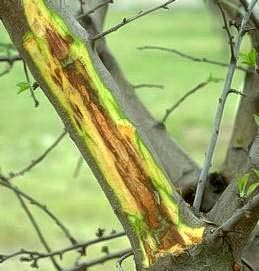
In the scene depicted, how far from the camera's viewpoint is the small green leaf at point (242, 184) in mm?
858

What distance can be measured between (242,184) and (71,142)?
354 centimetres

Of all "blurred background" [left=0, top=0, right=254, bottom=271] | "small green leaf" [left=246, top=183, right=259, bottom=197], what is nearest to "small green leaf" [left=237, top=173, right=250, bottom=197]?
"small green leaf" [left=246, top=183, right=259, bottom=197]

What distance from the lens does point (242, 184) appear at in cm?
87

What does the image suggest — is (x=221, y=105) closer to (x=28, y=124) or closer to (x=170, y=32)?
(x=28, y=124)

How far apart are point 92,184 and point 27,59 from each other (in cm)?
320

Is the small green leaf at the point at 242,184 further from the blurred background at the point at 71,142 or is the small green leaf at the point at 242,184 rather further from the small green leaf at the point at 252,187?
the blurred background at the point at 71,142

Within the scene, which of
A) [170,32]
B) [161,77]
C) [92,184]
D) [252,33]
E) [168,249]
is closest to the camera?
[168,249]

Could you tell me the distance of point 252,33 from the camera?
1.23 metres

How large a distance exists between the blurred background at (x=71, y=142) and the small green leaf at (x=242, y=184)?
45cm

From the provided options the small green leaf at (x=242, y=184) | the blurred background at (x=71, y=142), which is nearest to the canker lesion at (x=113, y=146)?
the small green leaf at (x=242, y=184)

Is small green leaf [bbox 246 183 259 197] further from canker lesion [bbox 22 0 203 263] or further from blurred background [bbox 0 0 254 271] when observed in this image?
blurred background [bbox 0 0 254 271]

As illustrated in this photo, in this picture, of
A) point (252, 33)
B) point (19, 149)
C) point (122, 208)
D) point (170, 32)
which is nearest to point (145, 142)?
point (122, 208)

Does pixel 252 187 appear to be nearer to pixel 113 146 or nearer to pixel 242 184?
pixel 242 184

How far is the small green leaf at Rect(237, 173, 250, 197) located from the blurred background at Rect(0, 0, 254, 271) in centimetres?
45
